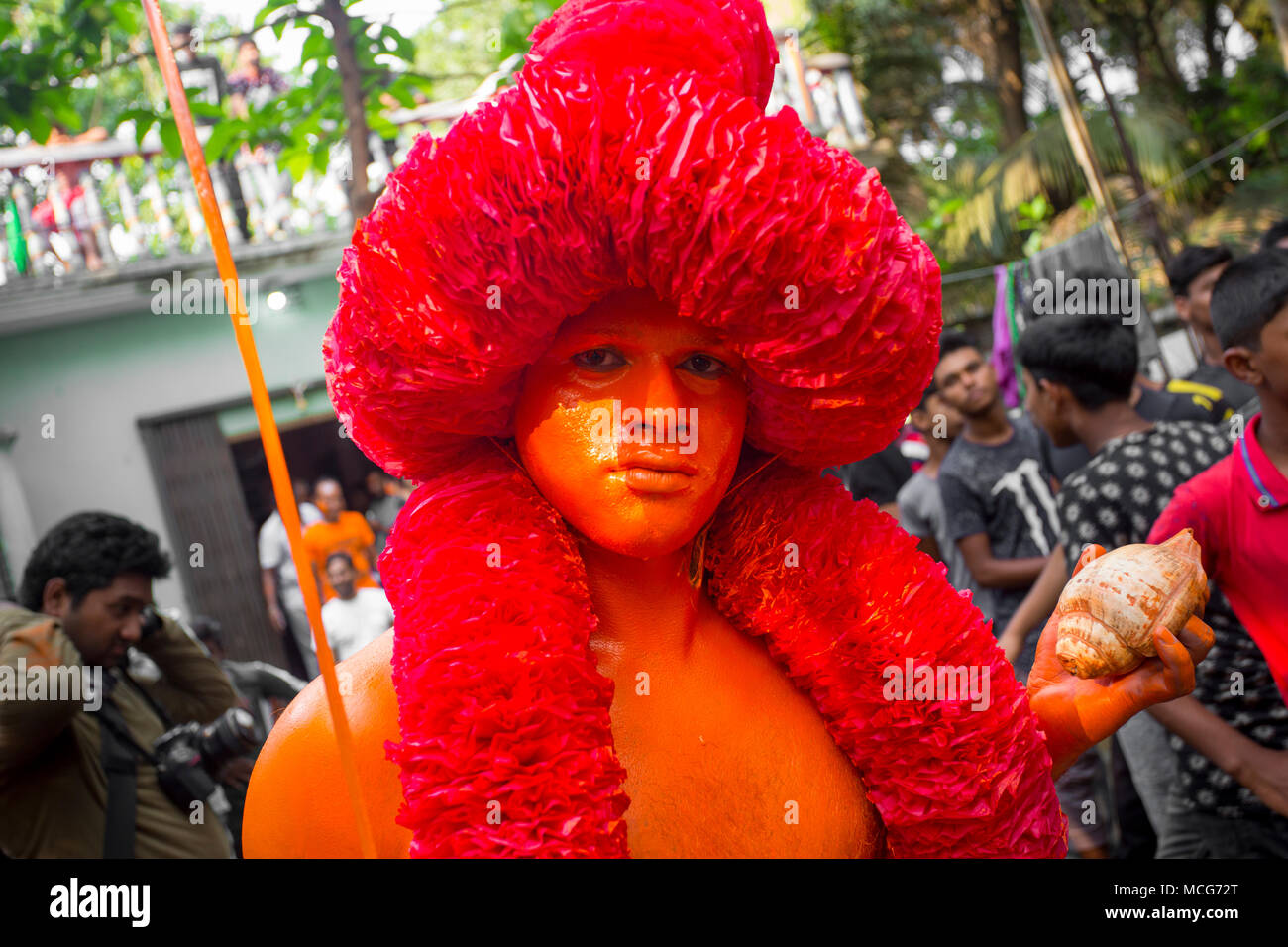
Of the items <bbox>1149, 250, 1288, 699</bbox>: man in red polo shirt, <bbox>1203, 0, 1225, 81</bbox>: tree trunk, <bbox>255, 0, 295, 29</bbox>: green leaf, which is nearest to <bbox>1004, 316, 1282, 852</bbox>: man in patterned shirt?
<bbox>1149, 250, 1288, 699</bbox>: man in red polo shirt

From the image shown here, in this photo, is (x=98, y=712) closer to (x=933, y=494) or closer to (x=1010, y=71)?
(x=933, y=494)

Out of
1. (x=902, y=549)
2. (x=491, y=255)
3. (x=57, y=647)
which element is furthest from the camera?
(x=57, y=647)

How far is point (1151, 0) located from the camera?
14.3 m

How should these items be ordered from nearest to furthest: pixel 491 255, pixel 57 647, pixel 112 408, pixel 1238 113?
1. pixel 491 255
2. pixel 57 647
3. pixel 112 408
4. pixel 1238 113

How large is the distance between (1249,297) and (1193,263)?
2029 millimetres

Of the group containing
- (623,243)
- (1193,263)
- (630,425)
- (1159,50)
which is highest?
(1159,50)

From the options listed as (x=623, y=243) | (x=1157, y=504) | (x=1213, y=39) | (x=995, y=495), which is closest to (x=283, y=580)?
(x=995, y=495)

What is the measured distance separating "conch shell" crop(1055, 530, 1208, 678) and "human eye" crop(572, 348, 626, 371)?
0.71 meters

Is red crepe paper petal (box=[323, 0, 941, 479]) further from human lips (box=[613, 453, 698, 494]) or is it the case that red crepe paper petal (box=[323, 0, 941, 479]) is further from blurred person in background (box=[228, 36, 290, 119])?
blurred person in background (box=[228, 36, 290, 119])

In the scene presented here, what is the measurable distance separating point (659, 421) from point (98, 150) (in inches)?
302

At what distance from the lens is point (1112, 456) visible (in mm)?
2746

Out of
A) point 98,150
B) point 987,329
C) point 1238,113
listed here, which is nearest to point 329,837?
point 98,150

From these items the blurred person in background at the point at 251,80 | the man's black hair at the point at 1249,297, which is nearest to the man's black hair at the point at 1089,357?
the man's black hair at the point at 1249,297

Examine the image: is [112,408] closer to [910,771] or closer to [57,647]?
[57,647]
